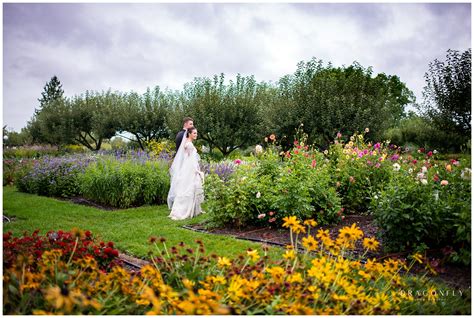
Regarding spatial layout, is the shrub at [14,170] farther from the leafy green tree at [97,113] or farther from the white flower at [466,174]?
the white flower at [466,174]

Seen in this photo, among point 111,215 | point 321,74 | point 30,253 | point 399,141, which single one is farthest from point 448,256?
point 399,141

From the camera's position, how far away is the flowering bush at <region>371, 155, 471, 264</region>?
4496mm

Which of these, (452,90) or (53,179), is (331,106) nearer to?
(452,90)

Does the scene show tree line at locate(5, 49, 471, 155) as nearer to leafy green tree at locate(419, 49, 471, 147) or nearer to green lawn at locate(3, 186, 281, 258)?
leafy green tree at locate(419, 49, 471, 147)

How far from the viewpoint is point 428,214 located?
462cm

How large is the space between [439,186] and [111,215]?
6.25m

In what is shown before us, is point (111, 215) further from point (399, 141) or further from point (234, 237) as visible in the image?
point (399, 141)

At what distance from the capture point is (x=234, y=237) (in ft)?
19.8

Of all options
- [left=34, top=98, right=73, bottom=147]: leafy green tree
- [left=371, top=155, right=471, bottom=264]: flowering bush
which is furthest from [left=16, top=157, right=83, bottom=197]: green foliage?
[left=34, top=98, right=73, bottom=147]: leafy green tree

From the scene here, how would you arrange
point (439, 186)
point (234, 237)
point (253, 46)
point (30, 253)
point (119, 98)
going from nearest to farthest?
point (30, 253) < point (253, 46) < point (439, 186) < point (234, 237) < point (119, 98)

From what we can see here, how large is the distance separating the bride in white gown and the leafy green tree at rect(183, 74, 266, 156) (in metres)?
10.7

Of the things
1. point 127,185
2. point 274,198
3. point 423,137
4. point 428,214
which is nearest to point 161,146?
point 127,185

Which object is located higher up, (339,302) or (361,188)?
(361,188)

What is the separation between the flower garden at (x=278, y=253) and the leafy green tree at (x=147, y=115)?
12250 millimetres
